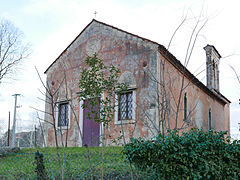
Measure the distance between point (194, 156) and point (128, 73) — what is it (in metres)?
8.94

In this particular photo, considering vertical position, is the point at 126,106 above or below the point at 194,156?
above

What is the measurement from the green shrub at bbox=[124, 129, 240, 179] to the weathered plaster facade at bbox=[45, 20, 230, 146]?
5.50m

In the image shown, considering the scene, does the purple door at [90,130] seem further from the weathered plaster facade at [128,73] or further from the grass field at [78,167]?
the grass field at [78,167]

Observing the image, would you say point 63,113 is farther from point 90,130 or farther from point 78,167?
point 78,167

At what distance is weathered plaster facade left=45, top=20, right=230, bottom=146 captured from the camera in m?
13.1

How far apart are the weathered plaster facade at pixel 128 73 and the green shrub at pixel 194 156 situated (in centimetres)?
550

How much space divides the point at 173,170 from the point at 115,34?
10.4 m

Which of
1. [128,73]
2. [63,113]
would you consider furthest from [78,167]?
[63,113]

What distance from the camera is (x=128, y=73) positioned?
46.1 feet

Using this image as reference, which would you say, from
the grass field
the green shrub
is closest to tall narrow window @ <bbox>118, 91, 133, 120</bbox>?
the grass field

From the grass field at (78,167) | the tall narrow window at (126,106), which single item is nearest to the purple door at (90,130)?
the tall narrow window at (126,106)

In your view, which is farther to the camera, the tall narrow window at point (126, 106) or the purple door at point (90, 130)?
the purple door at point (90, 130)

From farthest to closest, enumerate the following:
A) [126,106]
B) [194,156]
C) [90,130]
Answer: [90,130]
[126,106]
[194,156]

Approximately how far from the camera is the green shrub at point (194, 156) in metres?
5.38
